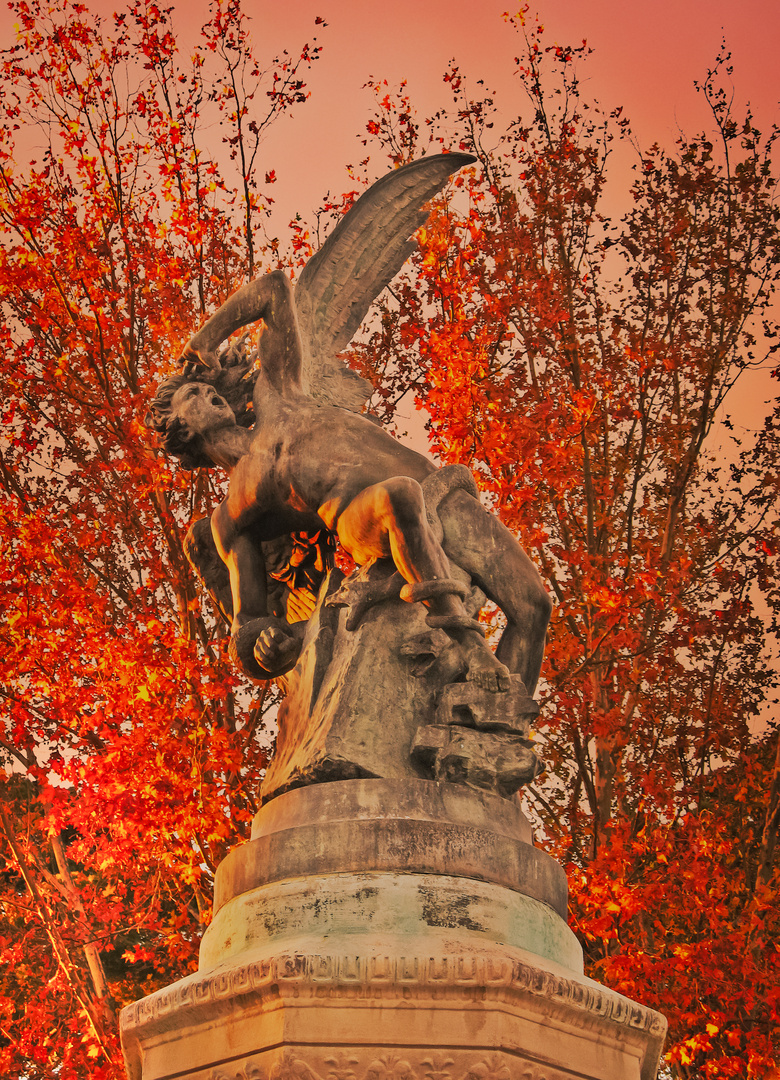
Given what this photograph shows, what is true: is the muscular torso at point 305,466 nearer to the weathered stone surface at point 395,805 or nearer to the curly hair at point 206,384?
the curly hair at point 206,384

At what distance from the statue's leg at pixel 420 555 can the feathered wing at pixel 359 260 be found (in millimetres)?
1172

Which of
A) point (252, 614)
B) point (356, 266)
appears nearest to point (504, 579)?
point (252, 614)

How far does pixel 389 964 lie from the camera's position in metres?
2.82

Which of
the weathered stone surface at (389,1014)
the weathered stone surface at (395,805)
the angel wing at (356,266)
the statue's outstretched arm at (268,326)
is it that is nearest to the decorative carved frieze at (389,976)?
the weathered stone surface at (389,1014)

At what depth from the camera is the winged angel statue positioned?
365cm

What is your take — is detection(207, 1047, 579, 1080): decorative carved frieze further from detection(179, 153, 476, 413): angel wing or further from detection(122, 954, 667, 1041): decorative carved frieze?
detection(179, 153, 476, 413): angel wing

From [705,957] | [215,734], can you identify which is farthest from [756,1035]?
[215,734]

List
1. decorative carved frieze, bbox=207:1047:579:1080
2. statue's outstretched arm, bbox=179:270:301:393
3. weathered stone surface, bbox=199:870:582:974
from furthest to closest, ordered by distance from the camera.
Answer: statue's outstretched arm, bbox=179:270:301:393, weathered stone surface, bbox=199:870:582:974, decorative carved frieze, bbox=207:1047:579:1080

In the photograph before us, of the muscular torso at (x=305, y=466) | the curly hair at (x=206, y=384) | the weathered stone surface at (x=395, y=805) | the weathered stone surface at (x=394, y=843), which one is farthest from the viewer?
the curly hair at (x=206, y=384)

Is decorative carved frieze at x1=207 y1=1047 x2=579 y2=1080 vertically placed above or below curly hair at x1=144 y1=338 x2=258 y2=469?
below

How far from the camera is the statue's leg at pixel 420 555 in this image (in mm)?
3586

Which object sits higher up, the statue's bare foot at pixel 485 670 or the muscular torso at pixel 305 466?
the muscular torso at pixel 305 466

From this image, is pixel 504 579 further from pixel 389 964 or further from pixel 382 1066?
pixel 382 1066

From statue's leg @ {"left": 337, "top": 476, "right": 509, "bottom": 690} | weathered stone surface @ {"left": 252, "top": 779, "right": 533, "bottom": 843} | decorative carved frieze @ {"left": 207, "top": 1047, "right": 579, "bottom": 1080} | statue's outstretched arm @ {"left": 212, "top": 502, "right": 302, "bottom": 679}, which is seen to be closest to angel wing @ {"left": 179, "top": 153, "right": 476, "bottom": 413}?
statue's outstretched arm @ {"left": 212, "top": 502, "right": 302, "bottom": 679}
